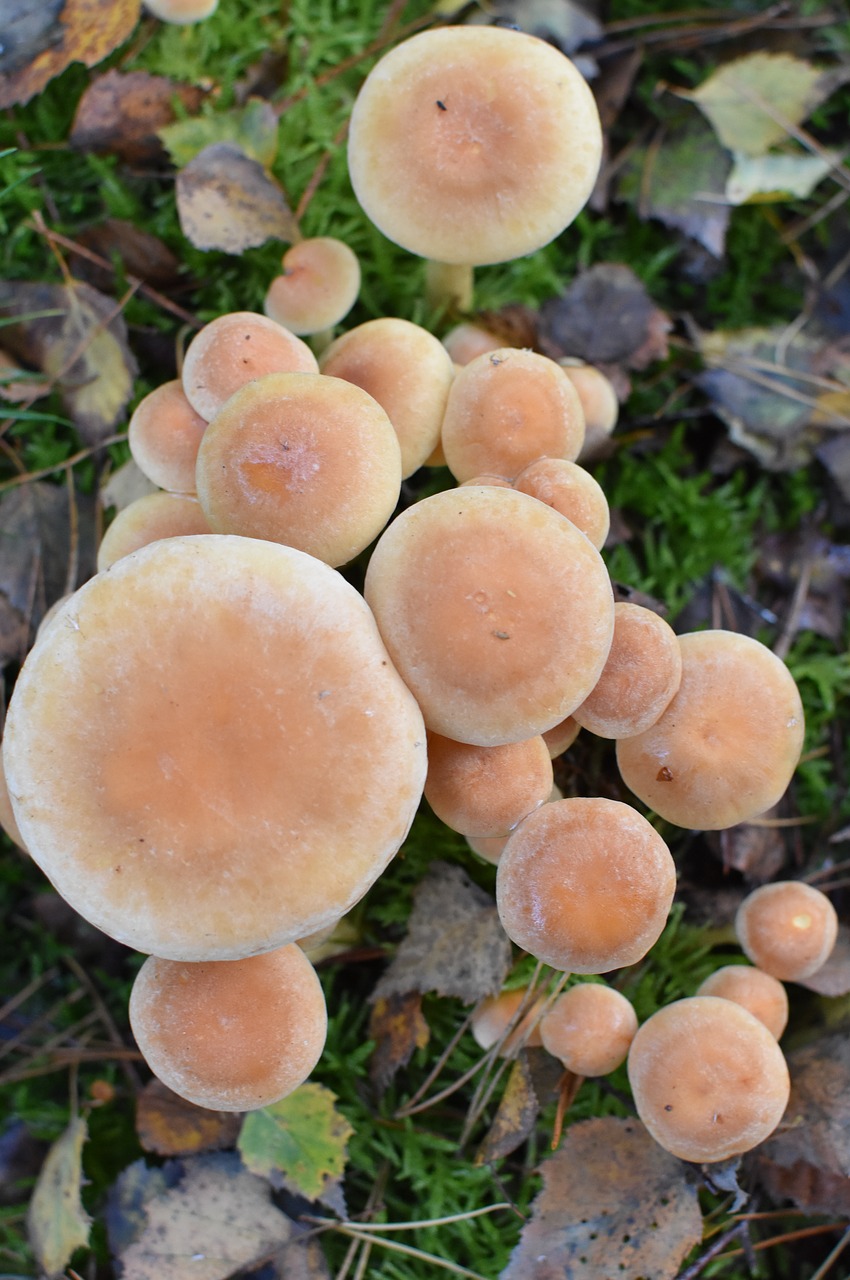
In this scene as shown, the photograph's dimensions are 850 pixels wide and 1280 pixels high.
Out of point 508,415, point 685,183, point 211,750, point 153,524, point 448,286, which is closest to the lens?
point 211,750

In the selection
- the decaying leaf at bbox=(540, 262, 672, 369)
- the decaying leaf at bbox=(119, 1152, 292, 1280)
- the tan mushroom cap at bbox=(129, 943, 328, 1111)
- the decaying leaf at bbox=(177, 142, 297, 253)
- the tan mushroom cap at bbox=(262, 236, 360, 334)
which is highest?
the decaying leaf at bbox=(177, 142, 297, 253)

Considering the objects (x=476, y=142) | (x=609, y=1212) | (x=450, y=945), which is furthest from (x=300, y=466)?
(x=609, y=1212)

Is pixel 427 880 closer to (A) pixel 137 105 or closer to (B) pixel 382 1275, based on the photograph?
(B) pixel 382 1275

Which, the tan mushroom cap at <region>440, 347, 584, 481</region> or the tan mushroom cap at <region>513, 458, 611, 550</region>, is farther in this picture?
the tan mushroom cap at <region>440, 347, 584, 481</region>

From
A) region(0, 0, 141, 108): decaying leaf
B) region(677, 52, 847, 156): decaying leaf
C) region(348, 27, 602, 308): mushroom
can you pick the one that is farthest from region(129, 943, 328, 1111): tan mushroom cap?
region(677, 52, 847, 156): decaying leaf

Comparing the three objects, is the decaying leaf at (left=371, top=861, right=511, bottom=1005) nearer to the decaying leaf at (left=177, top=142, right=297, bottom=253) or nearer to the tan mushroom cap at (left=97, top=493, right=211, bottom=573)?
the tan mushroom cap at (left=97, top=493, right=211, bottom=573)

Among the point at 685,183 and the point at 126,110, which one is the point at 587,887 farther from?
the point at 126,110

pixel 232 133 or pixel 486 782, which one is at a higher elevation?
pixel 232 133

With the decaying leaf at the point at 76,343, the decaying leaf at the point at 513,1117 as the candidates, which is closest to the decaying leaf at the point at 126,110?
the decaying leaf at the point at 76,343
